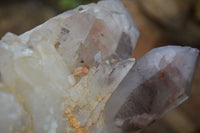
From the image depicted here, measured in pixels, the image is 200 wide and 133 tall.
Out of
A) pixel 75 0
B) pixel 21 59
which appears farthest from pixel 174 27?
pixel 21 59

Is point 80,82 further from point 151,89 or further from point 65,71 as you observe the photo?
point 151,89

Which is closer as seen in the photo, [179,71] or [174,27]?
[179,71]

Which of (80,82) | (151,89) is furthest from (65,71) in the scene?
(151,89)

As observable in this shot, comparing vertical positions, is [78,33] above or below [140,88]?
above

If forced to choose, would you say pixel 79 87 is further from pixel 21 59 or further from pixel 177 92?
pixel 177 92
